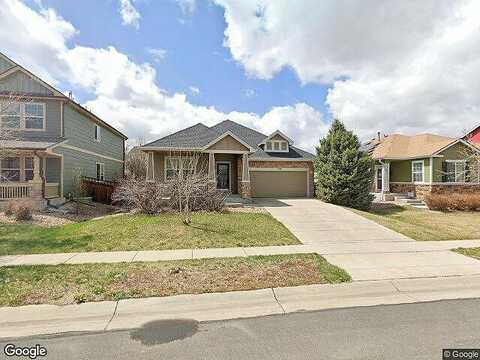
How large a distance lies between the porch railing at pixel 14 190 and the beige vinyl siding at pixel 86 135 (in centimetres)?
374

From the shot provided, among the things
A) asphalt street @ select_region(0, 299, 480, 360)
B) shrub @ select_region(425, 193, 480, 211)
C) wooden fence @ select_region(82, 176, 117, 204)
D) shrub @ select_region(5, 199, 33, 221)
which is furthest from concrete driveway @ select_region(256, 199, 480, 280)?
wooden fence @ select_region(82, 176, 117, 204)

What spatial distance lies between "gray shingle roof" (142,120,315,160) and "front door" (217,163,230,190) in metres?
2.03

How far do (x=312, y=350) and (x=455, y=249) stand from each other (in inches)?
299

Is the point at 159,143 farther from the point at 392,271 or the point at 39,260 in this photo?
the point at 392,271

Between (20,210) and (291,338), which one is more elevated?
(20,210)

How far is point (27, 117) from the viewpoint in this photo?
58.3 feet

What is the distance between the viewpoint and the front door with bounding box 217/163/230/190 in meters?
21.6

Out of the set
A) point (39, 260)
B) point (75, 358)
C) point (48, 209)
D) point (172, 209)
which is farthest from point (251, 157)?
point (75, 358)

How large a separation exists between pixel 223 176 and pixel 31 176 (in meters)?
11.9

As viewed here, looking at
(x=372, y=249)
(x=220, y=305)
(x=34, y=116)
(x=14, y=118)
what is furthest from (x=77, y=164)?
(x=372, y=249)

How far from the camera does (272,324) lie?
4340 mm

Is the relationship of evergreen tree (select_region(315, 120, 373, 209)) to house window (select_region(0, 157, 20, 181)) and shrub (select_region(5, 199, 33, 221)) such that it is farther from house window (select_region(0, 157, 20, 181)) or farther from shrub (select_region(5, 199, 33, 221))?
house window (select_region(0, 157, 20, 181))

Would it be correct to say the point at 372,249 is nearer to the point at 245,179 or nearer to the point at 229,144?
the point at 245,179

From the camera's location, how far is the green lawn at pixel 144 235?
29.1 ft
